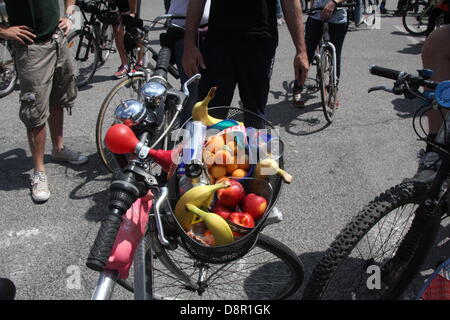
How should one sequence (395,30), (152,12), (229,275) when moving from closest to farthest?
(229,275), (395,30), (152,12)

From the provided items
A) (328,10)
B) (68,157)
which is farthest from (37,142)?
(328,10)

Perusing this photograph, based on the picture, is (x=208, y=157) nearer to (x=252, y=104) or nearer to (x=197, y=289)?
(x=197, y=289)

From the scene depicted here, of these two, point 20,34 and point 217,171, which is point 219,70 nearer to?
point 217,171

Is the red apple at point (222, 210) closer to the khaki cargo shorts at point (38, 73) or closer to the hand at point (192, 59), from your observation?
the hand at point (192, 59)

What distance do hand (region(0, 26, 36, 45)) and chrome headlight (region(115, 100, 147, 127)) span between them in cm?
175

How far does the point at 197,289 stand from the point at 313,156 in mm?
2131

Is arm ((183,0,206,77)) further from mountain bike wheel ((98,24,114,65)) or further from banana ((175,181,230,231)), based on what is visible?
mountain bike wheel ((98,24,114,65))

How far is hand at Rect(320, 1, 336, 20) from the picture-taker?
4.00m

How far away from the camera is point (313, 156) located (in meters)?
3.76

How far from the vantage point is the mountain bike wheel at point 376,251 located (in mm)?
1698

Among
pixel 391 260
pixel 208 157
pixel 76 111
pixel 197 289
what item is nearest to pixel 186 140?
pixel 208 157

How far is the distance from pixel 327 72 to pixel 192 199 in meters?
3.47

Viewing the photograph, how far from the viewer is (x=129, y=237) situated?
4.87 feet

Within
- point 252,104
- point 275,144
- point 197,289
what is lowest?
point 197,289
